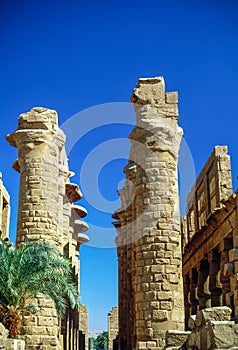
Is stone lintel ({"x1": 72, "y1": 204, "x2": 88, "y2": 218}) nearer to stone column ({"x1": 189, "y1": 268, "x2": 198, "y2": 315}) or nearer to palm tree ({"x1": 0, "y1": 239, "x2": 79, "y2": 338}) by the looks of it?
stone column ({"x1": 189, "y1": 268, "x2": 198, "y2": 315})

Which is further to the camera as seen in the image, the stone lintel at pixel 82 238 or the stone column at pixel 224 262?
the stone lintel at pixel 82 238

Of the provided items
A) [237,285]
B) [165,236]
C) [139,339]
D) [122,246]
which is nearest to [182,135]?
[165,236]

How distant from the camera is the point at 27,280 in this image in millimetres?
15906

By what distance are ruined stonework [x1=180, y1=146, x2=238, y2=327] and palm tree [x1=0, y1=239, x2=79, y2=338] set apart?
Result: 15.7 feet

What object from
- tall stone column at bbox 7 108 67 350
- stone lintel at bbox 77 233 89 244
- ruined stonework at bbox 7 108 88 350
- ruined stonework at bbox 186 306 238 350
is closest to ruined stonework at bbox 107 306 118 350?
stone lintel at bbox 77 233 89 244

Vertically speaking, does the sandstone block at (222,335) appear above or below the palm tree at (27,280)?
below

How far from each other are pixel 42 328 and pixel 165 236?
4.66m

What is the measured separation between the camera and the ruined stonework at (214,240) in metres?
17.0

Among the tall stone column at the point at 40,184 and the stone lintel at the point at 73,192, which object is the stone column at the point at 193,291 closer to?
the stone lintel at the point at 73,192

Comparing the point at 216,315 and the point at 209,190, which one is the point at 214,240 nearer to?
the point at 209,190

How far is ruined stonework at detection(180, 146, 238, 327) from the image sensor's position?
17.0 m

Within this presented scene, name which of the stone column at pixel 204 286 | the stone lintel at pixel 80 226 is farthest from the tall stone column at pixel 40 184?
the stone lintel at pixel 80 226

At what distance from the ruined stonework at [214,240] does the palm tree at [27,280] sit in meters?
4.80

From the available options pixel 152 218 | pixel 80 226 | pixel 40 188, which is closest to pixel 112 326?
pixel 80 226
